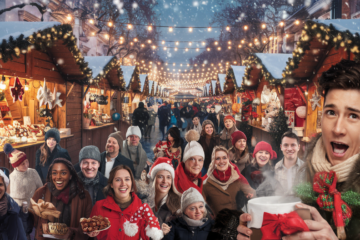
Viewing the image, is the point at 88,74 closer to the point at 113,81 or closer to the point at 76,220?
the point at 113,81

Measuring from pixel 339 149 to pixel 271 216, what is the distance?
60cm

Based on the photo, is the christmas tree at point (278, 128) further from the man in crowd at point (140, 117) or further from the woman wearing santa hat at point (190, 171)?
the man in crowd at point (140, 117)

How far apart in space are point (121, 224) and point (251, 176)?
2.25 meters

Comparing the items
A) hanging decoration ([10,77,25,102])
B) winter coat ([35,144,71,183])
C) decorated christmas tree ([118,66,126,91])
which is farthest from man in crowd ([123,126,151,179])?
decorated christmas tree ([118,66,126,91])

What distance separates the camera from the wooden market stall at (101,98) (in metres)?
10.3

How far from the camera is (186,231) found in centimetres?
266

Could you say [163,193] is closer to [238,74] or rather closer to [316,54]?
[316,54]

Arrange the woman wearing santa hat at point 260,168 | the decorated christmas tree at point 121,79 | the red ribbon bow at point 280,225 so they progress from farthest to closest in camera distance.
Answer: the decorated christmas tree at point 121,79 < the woman wearing santa hat at point 260,168 < the red ribbon bow at point 280,225

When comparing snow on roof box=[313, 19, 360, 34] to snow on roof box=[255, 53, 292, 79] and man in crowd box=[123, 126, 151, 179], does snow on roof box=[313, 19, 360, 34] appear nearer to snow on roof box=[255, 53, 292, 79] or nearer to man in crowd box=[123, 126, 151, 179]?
snow on roof box=[255, 53, 292, 79]

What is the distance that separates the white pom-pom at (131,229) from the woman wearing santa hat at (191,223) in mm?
291

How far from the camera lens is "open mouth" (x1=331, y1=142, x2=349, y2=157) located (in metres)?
1.46

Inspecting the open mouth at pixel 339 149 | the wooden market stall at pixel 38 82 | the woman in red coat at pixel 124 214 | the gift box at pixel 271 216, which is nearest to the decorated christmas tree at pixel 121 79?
the wooden market stall at pixel 38 82

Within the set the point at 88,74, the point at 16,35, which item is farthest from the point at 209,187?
the point at 88,74

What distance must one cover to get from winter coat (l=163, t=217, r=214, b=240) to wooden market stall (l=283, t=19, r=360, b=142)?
107 inches
